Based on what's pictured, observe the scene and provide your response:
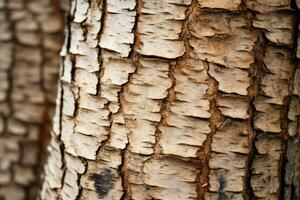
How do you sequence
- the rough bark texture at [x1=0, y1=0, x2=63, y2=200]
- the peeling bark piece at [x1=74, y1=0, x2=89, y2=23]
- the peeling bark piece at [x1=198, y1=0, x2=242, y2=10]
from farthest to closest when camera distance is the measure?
the rough bark texture at [x1=0, y1=0, x2=63, y2=200] → the peeling bark piece at [x1=74, y1=0, x2=89, y2=23] → the peeling bark piece at [x1=198, y1=0, x2=242, y2=10]

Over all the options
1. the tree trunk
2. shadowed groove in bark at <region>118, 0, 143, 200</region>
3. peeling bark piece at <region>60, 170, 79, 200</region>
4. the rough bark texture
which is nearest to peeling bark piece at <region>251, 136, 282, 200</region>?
the tree trunk

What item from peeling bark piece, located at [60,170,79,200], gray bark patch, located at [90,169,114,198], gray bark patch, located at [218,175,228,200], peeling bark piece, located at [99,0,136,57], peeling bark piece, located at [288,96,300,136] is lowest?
peeling bark piece, located at [60,170,79,200]

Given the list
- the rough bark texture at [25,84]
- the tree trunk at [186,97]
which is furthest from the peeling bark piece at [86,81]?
the rough bark texture at [25,84]

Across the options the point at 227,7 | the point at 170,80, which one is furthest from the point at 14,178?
the point at 227,7

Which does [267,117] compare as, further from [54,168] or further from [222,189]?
[54,168]

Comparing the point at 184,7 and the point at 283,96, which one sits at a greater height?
the point at 184,7

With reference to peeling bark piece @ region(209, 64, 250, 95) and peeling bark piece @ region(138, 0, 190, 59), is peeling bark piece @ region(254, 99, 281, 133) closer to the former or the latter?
peeling bark piece @ region(209, 64, 250, 95)

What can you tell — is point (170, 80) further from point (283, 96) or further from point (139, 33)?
point (283, 96)

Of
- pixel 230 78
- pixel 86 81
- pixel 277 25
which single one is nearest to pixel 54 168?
pixel 86 81
